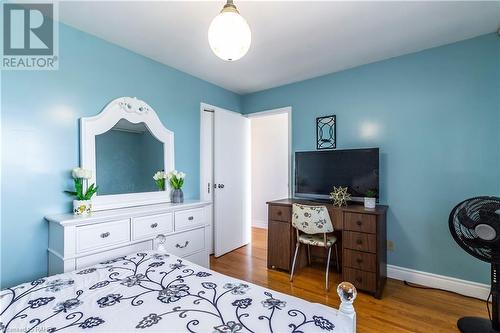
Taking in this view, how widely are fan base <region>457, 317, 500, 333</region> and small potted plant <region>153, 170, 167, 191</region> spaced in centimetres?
289

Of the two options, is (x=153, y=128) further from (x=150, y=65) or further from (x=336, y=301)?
(x=336, y=301)

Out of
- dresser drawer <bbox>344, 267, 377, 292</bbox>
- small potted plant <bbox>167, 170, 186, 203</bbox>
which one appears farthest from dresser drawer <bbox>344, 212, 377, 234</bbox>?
small potted plant <bbox>167, 170, 186, 203</bbox>

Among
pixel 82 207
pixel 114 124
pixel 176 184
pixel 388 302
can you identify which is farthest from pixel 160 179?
pixel 388 302

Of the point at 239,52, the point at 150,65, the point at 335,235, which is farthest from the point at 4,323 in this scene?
the point at 335,235

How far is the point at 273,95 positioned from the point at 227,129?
0.88m

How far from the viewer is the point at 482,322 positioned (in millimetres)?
1756

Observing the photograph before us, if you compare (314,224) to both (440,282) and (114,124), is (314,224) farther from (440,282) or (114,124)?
(114,124)

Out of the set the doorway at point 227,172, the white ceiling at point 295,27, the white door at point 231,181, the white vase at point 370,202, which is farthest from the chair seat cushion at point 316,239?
the white ceiling at point 295,27

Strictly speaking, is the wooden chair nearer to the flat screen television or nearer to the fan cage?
the flat screen television

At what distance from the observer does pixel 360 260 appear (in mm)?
2283

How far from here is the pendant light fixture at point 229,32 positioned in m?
1.18

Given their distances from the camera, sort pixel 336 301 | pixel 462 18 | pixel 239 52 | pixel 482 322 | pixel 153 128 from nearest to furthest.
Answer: pixel 239 52, pixel 482 322, pixel 462 18, pixel 336 301, pixel 153 128

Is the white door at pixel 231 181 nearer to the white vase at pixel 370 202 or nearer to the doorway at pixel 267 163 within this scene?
the doorway at pixel 267 163

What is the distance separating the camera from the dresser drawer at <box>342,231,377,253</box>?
2.21 m
